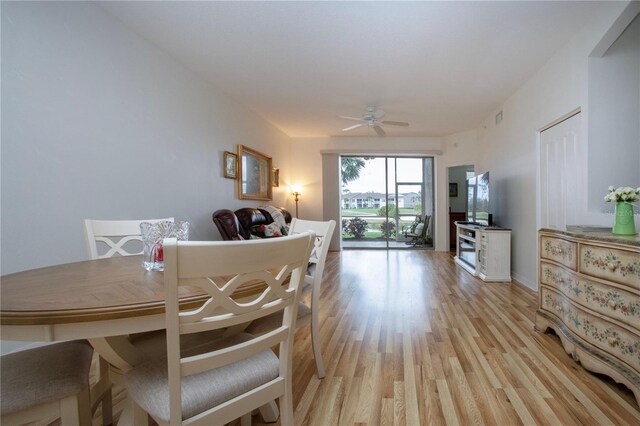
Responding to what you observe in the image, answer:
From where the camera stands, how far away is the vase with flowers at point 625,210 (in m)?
1.79

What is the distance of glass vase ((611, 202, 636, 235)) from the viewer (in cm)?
178

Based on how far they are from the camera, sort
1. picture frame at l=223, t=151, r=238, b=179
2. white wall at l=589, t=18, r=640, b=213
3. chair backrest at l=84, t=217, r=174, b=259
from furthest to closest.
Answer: picture frame at l=223, t=151, r=238, b=179 < white wall at l=589, t=18, r=640, b=213 < chair backrest at l=84, t=217, r=174, b=259

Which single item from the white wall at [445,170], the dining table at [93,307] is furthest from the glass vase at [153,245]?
the white wall at [445,170]

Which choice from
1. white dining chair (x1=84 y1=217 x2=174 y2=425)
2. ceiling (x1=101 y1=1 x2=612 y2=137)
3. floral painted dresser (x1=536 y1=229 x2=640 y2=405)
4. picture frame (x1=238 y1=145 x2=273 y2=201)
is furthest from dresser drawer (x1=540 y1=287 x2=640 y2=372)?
picture frame (x1=238 y1=145 x2=273 y2=201)

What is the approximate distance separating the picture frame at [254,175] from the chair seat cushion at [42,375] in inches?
139

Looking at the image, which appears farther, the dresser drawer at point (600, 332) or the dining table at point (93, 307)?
the dresser drawer at point (600, 332)

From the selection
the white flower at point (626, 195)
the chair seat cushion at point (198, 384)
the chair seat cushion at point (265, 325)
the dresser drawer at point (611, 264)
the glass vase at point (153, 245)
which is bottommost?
the chair seat cushion at point (265, 325)

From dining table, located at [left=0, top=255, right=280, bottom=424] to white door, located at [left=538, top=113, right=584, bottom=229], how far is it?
3.27 meters

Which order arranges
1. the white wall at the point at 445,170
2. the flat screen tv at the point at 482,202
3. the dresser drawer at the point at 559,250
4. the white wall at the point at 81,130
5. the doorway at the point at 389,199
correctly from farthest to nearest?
the doorway at the point at 389,199
the white wall at the point at 445,170
the flat screen tv at the point at 482,202
the dresser drawer at the point at 559,250
the white wall at the point at 81,130

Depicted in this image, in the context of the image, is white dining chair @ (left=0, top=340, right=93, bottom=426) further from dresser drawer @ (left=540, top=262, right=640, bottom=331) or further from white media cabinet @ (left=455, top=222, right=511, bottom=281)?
white media cabinet @ (left=455, top=222, right=511, bottom=281)

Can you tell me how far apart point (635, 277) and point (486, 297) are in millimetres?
1862

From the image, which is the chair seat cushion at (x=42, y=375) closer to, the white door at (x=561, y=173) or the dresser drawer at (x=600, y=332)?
the dresser drawer at (x=600, y=332)

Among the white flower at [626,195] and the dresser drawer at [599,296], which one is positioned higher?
the white flower at [626,195]

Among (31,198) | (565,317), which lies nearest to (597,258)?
(565,317)
